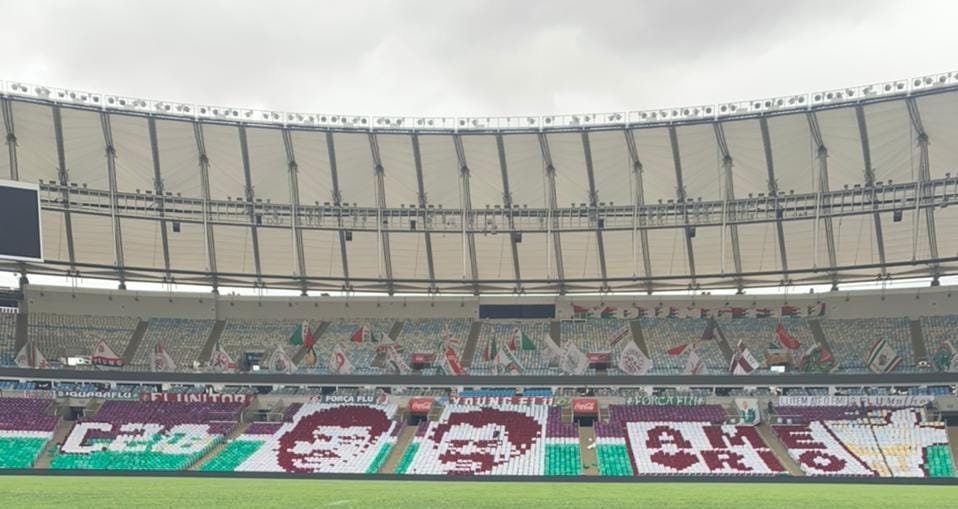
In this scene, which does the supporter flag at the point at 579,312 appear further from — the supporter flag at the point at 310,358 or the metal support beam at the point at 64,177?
the metal support beam at the point at 64,177

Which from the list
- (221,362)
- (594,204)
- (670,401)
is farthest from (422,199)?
(670,401)

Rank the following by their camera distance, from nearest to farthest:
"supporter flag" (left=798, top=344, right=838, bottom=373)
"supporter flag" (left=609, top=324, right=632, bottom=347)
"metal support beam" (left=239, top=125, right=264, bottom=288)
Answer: "supporter flag" (left=798, top=344, right=838, bottom=373) → "metal support beam" (left=239, top=125, right=264, bottom=288) → "supporter flag" (left=609, top=324, right=632, bottom=347)

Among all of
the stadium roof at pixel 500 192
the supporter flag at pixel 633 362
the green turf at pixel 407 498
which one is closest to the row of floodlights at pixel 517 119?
the stadium roof at pixel 500 192

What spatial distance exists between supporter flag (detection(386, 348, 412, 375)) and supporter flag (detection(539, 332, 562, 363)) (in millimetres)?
9625

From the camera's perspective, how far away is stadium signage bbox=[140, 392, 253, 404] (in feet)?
164

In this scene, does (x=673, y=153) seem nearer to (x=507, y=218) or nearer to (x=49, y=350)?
(x=507, y=218)

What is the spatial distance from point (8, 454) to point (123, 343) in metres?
13.9

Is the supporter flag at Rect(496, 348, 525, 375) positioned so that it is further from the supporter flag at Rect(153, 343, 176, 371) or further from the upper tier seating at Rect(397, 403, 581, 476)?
the supporter flag at Rect(153, 343, 176, 371)

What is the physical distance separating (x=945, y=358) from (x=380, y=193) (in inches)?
1511

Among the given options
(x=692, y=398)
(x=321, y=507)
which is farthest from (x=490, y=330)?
(x=321, y=507)

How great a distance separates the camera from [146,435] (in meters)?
45.2

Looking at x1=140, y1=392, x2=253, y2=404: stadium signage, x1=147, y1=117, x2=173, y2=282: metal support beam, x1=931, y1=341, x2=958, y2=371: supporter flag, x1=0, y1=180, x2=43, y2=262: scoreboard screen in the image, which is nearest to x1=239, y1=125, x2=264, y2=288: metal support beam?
x1=147, y1=117, x2=173, y2=282: metal support beam

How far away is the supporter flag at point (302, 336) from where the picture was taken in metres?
56.2

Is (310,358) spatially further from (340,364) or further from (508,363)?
(508,363)
